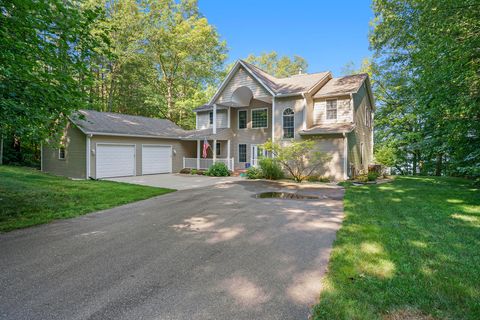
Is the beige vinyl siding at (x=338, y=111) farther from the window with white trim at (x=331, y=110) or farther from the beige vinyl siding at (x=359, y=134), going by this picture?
the beige vinyl siding at (x=359, y=134)

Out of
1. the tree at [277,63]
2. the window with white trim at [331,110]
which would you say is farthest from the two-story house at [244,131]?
the tree at [277,63]

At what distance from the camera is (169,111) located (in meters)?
29.4

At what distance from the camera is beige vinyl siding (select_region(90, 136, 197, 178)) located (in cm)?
1527

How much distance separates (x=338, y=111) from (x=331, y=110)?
0.46m

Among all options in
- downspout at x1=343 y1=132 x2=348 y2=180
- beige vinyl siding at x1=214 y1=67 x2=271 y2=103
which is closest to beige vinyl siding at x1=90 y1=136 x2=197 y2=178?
beige vinyl siding at x1=214 y1=67 x2=271 y2=103

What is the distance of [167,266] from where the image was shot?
3.87 m

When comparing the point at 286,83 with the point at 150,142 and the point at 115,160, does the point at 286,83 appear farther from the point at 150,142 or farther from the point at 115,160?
the point at 115,160

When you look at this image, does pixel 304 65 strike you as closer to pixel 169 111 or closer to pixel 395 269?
pixel 169 111

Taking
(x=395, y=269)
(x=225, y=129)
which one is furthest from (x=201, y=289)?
(x=225, y=129)

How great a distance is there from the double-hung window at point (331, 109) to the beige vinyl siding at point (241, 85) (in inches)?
150

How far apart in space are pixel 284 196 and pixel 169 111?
22.6 m

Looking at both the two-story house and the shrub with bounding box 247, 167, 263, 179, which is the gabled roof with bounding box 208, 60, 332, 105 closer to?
the two-story house

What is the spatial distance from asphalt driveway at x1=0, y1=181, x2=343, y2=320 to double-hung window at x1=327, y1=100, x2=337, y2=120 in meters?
10.8

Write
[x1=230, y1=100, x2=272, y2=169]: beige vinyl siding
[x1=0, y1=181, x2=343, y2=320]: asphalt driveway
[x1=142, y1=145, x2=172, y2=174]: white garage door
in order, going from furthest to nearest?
[x1=230, y1=100, x2=272, y2=169]: beige vinyl siding, [x1=142, y1=145, x2=172, y2=174]: white garage door, [x1=0, y1=181, x2=343, y2=320]: asphalt driveway
